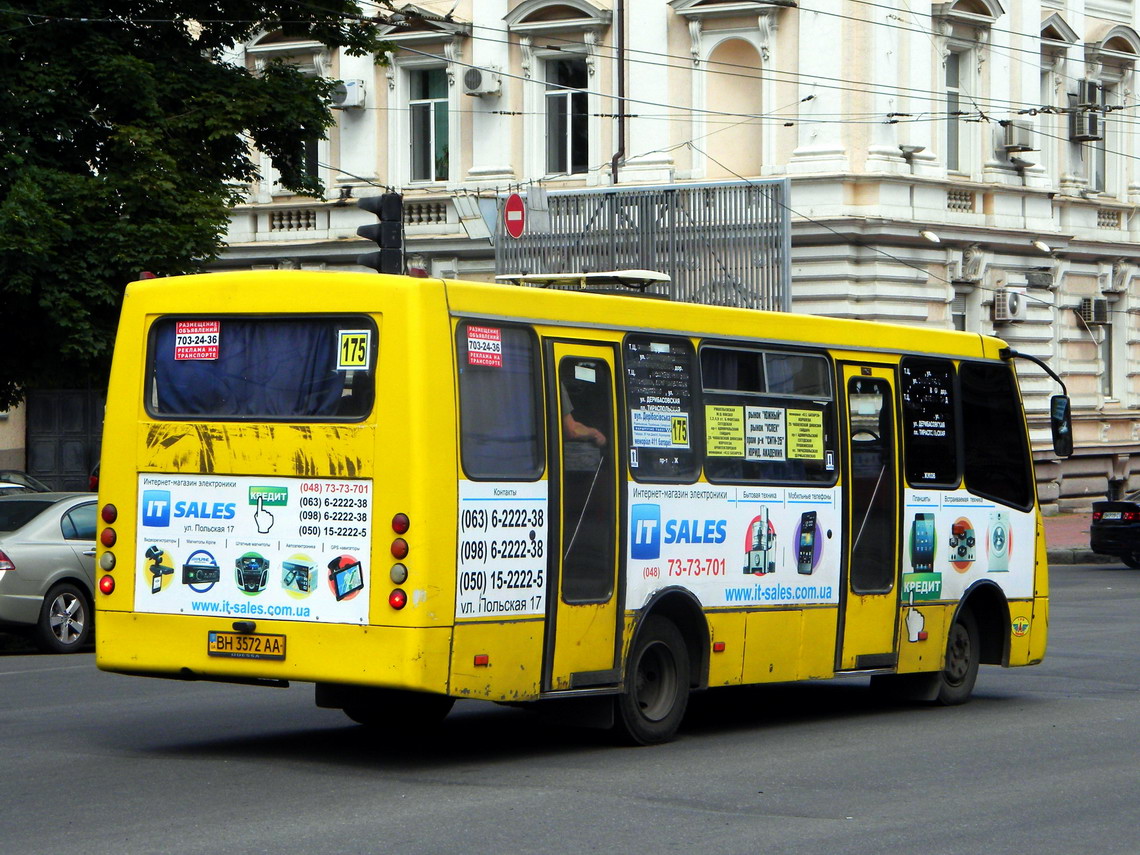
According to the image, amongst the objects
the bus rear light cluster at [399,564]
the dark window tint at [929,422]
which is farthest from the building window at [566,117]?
the bus rear light cluster at [399,564]

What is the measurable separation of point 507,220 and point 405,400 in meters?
22.4

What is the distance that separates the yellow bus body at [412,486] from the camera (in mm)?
9695

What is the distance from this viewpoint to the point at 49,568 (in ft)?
56.4

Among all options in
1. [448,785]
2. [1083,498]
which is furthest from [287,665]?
[1083,498]

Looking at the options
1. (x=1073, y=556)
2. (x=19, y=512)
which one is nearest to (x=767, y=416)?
(x=19, y=512)

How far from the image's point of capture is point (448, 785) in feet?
31.3

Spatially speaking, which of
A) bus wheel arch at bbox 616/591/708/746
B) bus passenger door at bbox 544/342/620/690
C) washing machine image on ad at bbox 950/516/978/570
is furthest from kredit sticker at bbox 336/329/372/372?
washing machine image on ad at bbox 950/516/978/570

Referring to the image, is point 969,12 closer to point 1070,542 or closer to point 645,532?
point 1070,542

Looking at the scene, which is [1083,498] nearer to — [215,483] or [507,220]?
[507,220]

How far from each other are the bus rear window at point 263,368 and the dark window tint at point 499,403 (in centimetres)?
52

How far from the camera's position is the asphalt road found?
26.9ft

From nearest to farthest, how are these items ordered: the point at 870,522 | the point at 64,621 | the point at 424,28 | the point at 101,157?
1. the point at 870,522
2. the point at 64,621
3. the point at 101,157
4. the point at 424,28

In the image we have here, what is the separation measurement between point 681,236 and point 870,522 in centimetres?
1962

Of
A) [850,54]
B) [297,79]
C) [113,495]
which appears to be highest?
[850,54]
